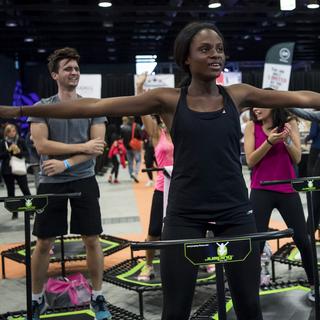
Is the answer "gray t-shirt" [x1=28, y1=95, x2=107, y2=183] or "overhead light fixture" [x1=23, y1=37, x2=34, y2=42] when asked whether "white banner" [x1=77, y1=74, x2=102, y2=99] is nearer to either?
"gray t-shirt" [x1=28, y1=95, x2=107, y2=183]

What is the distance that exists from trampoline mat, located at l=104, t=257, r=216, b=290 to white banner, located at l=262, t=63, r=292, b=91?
484cm

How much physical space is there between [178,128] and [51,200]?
4.11 ft

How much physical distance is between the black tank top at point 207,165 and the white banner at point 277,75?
634 cm

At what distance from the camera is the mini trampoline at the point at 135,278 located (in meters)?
3.10

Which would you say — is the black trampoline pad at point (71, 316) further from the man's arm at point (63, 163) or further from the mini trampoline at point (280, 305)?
the man's arm at point (63, 163)

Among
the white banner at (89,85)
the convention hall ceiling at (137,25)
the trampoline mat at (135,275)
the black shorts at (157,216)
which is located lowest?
the trampoline mat at (135,275)

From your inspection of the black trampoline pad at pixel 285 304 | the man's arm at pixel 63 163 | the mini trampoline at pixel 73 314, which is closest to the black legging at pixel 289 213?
the black trampoline pad at pixel 285 304

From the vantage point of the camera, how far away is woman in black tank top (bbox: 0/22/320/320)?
162 centimetres

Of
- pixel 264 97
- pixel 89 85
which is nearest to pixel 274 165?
pixel 264 97

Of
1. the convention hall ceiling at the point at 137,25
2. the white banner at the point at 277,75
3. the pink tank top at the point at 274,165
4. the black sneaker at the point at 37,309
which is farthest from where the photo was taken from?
the convention hall ceiling at the point at 137,25

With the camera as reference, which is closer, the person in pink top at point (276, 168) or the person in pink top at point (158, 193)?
the person in pink top at point (276, 168)

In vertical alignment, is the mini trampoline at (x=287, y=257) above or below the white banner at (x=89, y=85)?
below

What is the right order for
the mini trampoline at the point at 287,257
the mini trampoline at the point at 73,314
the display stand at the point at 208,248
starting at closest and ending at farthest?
1. the display stand at the point at 208,248
2. the mini trampoline at the point at 73,314
3. the mini trampoline at the point at 287,257

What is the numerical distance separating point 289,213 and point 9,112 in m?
1.85
